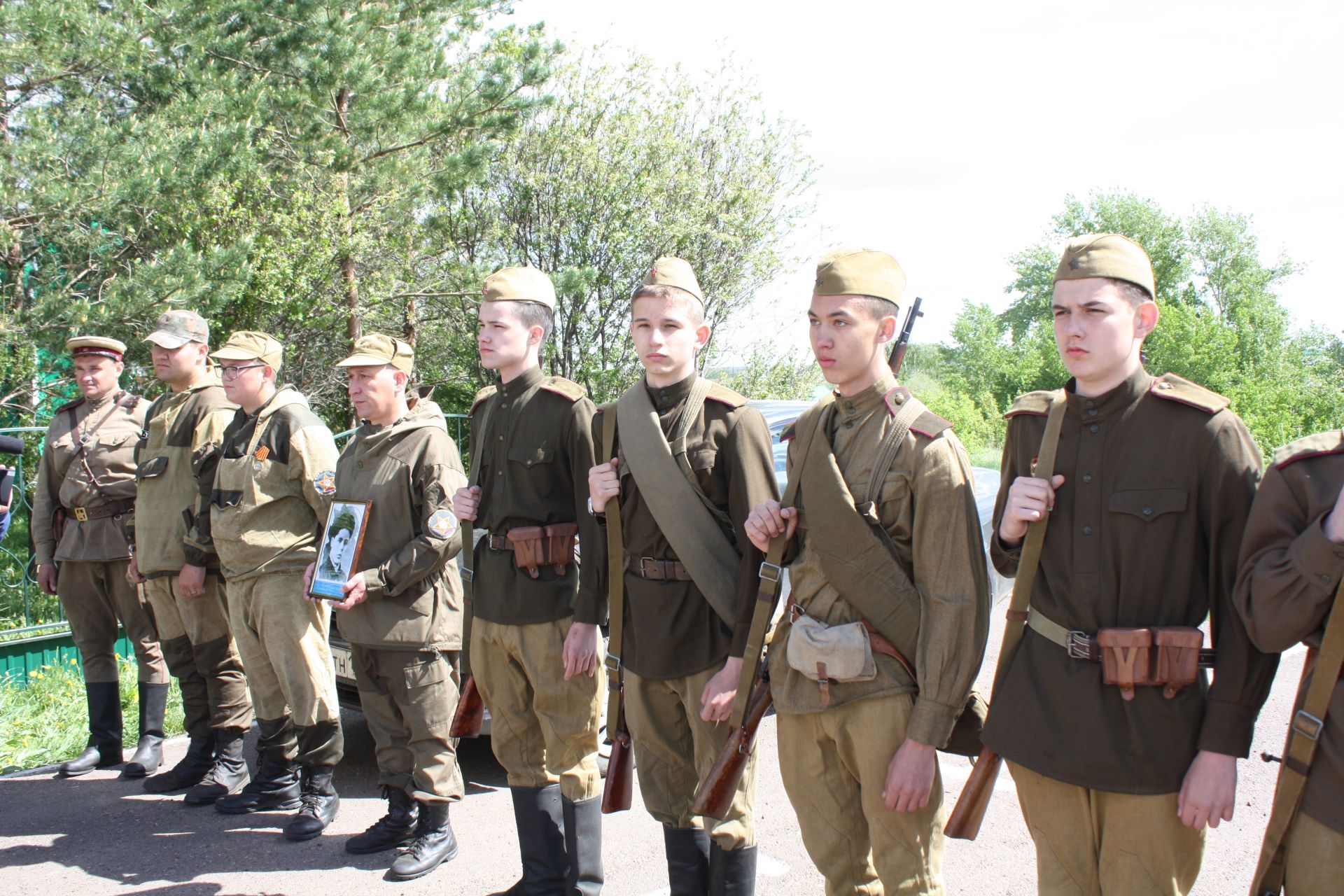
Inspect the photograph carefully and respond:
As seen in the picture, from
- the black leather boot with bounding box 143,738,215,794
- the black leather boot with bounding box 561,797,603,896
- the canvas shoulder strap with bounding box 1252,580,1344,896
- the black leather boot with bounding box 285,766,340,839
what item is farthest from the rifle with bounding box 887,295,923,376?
the black leather boot with bounding box 143,738,215,794

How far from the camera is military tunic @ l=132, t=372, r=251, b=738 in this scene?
5.12m

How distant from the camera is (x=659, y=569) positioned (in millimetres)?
3193

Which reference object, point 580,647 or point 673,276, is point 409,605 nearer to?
point 580,647

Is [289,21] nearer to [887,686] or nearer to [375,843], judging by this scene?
[375,843]

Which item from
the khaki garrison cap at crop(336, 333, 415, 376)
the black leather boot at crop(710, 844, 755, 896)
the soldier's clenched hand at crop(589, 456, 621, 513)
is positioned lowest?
the black leather boot at crop(710, 844, 755, 896)

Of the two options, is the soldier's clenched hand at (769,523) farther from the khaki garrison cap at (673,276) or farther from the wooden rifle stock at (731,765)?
the khaki garrison cap at (673,276)

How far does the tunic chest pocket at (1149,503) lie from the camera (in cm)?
221

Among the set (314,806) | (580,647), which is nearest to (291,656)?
(314,806)

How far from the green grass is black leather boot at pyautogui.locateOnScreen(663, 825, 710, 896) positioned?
4.03 m

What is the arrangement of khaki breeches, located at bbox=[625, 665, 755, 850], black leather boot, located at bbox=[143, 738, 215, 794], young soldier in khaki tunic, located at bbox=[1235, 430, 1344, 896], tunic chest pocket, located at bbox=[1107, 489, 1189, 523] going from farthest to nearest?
1. black leather boot, located at bbox=[143, 738, 215, 794]
2. khaki breeches, located at bbox=[625, 665, 755, 850]
3. tunic chest pocket, located at bbox=[1107, 489, 1189, 523]
4. young soldier in khaki tunic, located at bbox=[1235, 430, 1344, 896]

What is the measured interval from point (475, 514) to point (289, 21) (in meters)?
10.3

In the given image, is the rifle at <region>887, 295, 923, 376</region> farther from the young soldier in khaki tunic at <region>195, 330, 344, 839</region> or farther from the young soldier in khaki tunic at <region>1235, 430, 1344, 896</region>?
the young soldier in khaki tunic at <region>195, 330, 344, 839</region>

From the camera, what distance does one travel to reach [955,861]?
414cm

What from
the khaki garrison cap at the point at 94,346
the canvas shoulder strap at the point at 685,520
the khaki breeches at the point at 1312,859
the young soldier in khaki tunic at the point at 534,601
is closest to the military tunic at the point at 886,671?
the canvas shoulder strap at the point at 685,520
